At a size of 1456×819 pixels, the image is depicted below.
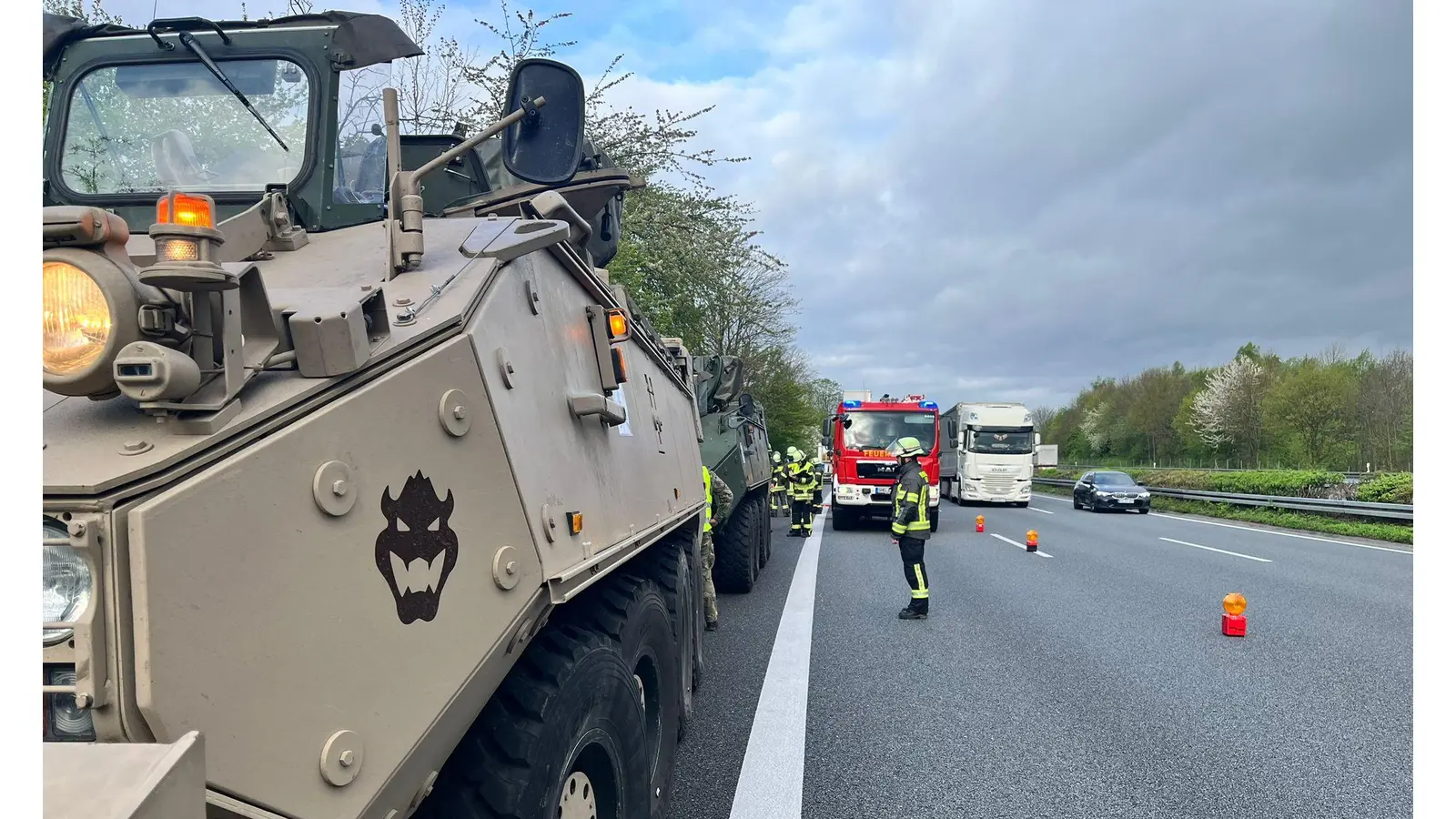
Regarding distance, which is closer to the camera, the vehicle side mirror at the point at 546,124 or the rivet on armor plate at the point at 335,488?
the rivet on armor plate at the point at 335,488

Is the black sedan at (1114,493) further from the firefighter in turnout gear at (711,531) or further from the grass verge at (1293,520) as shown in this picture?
the firefighter in turnout gear at (711,531)

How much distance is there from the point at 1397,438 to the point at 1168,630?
37728 millimetres

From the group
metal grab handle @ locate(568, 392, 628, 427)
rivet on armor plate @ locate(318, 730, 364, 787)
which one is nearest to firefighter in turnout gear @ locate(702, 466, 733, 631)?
metal grab handle @ locate(568, 392, 628, 427)

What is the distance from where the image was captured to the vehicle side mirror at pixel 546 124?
258 cm

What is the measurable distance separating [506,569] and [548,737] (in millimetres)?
459

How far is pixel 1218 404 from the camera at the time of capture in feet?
182

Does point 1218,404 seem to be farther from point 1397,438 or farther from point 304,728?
point 304,728

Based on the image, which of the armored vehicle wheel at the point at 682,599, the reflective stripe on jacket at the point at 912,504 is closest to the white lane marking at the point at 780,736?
the armored vehicle wheel at the point at 682,599

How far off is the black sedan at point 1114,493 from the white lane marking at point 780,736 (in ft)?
69.3

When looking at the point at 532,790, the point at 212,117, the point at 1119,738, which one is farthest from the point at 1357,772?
the point at 212,117

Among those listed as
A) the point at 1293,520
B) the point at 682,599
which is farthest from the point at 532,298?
the point at 1293,520

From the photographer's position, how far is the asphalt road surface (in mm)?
4492

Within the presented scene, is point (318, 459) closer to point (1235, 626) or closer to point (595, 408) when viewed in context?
point (595, 408)

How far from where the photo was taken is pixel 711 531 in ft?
27.8
